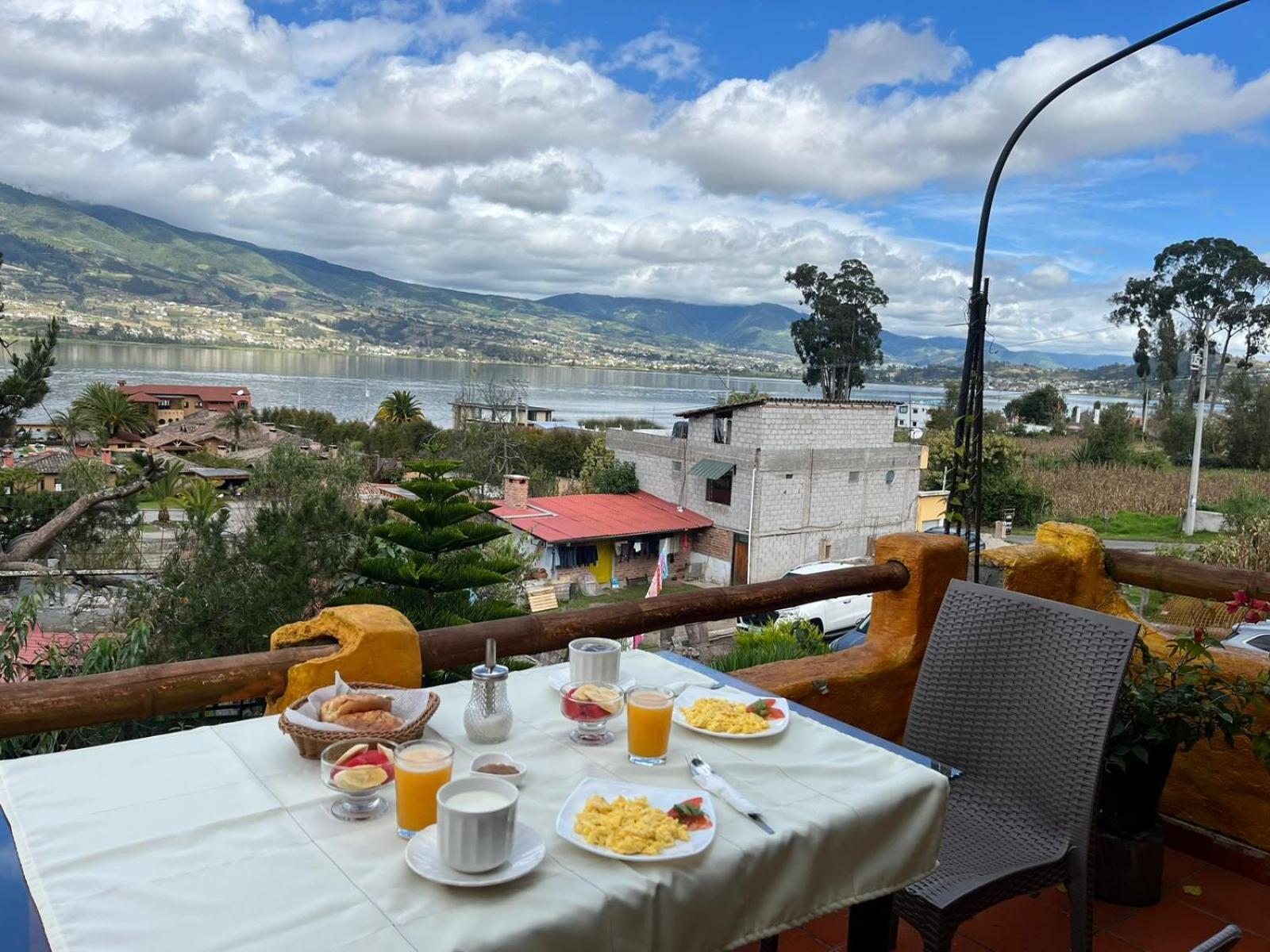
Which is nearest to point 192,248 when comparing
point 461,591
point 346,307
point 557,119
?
point 346,307

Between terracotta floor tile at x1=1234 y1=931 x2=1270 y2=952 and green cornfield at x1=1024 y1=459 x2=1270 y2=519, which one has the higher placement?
terracotta floor tile at x1=1234 y1=931 x2=1270 y2=952

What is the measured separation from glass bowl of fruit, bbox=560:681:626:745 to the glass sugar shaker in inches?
3.9

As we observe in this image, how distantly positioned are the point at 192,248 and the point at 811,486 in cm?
14010

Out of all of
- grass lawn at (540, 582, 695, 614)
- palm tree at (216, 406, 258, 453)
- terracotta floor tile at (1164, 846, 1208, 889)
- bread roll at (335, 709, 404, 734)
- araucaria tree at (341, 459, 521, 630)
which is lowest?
grass lawn at (540, 582, 695, 614)

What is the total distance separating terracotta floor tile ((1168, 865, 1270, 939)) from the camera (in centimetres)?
210

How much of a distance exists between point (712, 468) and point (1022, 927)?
2275 cm

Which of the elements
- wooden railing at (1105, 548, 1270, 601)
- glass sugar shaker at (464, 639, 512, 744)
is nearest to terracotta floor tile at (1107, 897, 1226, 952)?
wooden railing at (1105, 548, 1270, 601)

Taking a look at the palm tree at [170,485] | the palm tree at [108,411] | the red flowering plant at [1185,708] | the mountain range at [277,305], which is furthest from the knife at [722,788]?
the mountain range at [277,305]

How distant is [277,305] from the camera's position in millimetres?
115875

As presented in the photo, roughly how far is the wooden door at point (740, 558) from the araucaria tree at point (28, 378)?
16690 millimetres

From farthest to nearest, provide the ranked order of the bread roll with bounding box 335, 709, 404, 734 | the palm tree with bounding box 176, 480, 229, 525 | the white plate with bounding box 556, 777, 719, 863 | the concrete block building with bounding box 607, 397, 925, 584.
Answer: the concrete block building with bounding box 607, 397, 925, 584 < the palm tree with bounding box 176, 480, 229, 525 < the bread roll with bounding box 335, 709, 404, 734 < the white plate with bounding box 556, 777, 719, 863

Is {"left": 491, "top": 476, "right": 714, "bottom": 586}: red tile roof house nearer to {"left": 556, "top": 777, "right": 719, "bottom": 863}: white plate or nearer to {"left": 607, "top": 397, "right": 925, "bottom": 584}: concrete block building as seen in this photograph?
{"left": 607, "top": 397, "right": 925, "bottom": 584}: concrete block building

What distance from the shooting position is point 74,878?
2.82 ft

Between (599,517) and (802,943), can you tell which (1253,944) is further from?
(599,517)
